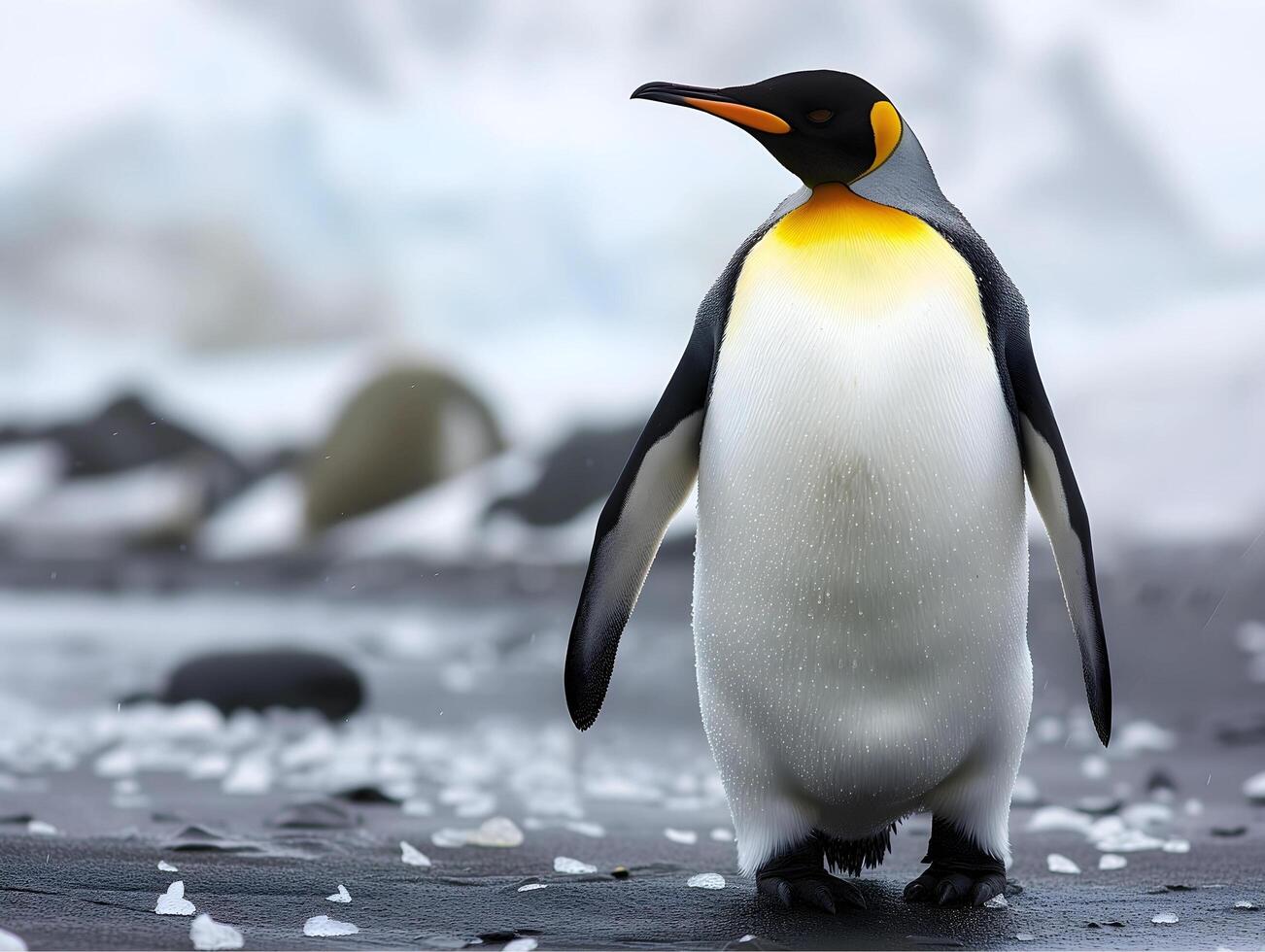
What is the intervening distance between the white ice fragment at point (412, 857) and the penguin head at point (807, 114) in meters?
1.63

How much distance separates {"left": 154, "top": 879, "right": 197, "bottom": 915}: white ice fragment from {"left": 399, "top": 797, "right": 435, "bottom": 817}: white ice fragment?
4.68 feet

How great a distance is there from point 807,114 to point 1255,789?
8.90 feet

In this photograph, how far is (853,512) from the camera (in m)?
2.45

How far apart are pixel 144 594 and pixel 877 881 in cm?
885

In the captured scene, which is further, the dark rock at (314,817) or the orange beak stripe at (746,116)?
the dark rock at (314,817)

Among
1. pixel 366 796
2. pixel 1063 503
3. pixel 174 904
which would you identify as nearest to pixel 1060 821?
pixel 1063 503

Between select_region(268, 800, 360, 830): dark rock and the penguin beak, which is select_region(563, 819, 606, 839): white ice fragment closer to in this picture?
select_region(268, 800, 360, 830): dark rock

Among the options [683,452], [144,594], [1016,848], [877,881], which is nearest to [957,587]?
[683,452]

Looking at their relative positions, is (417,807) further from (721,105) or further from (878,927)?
(721,105)

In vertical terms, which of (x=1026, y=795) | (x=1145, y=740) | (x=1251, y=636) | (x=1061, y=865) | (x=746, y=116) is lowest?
(x=1061, y=865)

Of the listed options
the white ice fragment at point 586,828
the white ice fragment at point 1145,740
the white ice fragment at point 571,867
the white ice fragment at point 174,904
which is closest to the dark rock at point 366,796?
the white ice fragment at point 586,828

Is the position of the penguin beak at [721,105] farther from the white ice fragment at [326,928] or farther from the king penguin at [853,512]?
the white ice fragment at [326,928]

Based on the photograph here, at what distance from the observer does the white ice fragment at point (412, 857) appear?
301 cm

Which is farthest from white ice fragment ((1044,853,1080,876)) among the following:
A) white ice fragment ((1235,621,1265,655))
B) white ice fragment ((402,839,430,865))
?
white ice fragment ((1235,621,1265,655))
